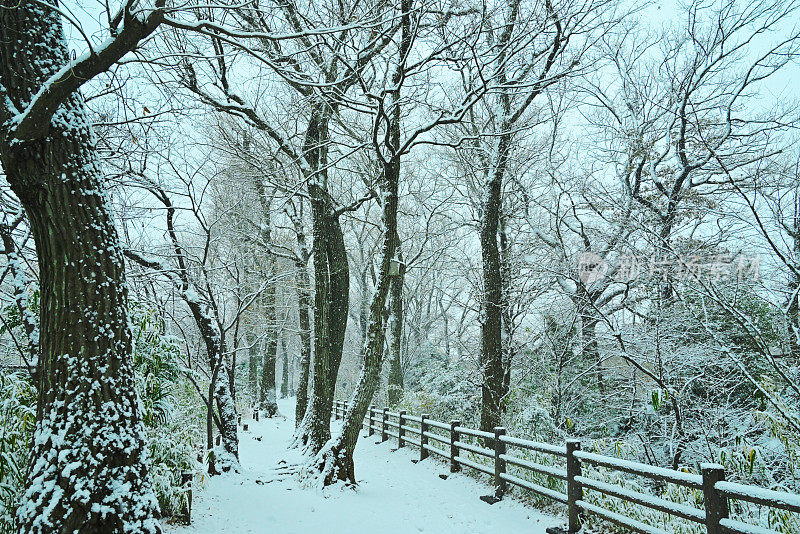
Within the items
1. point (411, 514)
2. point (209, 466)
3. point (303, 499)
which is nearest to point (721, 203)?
point (411, 514)

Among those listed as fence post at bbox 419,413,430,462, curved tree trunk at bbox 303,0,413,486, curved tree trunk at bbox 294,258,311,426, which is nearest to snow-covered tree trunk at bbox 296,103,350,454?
curved tree trunk at bbox 303,0,413,486

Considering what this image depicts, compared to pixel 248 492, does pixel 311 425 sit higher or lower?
higher

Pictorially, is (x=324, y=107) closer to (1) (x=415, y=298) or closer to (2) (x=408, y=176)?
(2) (x=408, y=176)

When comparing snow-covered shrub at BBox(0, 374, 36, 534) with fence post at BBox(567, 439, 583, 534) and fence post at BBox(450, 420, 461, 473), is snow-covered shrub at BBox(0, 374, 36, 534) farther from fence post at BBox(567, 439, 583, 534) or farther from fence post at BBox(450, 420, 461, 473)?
fence post at BBox(450, 420, 461, 473)

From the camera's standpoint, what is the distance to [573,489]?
553 cm

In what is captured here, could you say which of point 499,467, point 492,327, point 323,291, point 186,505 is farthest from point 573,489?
point 323,291

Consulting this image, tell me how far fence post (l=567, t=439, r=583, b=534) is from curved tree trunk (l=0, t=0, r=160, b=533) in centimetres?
449

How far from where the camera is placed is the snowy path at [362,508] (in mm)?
5816

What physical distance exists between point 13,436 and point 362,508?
173 inches

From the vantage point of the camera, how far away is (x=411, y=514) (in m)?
6.54

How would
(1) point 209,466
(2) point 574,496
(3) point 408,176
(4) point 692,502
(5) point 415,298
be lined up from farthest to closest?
1. (5) point 415,298
2. (3) point 408,176
3. (1) point 209,466
4. (2) point 574,496
5. (4) point 692,502

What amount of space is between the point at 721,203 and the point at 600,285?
251 centimetres

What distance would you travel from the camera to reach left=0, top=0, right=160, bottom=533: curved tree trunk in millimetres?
3062

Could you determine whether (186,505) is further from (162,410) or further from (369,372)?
(369,372)
